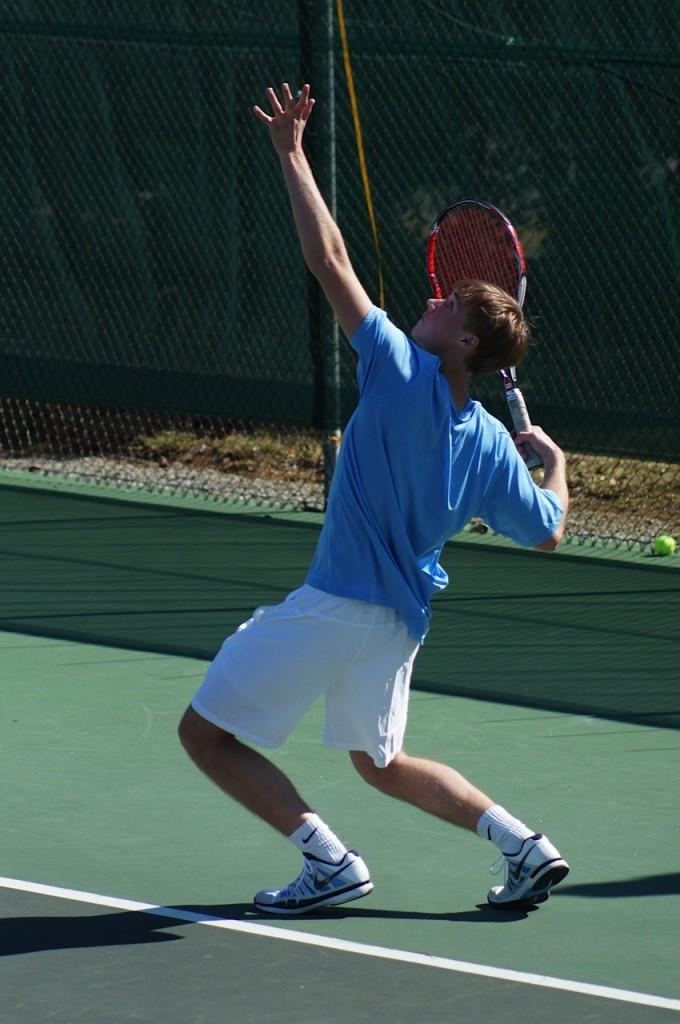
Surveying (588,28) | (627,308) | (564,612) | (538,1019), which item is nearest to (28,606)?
(564,612)

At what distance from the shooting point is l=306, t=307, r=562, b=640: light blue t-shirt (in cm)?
445

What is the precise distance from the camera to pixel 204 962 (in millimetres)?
4344

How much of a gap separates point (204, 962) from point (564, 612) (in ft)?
12.7

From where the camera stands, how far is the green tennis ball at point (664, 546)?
9023mm

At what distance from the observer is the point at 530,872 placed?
4.63m

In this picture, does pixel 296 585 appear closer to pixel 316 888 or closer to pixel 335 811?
pixel 335 811

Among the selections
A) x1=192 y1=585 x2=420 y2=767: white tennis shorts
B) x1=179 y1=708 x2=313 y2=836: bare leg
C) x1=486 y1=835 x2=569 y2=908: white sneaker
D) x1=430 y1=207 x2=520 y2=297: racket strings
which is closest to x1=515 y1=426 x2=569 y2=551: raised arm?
x1=192 y1=585 x2=420 y2=767: white tennis shorts

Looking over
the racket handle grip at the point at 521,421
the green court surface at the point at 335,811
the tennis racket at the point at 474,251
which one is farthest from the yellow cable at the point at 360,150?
the racket handle grip at the point at 521,421

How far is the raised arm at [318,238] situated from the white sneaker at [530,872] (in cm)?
130

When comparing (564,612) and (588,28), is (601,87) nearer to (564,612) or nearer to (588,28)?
(588,28)

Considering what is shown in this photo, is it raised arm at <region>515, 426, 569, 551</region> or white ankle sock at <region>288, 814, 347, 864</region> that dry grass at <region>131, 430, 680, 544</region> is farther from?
white ankle sock at <region>288, 814, 347, 864</region>

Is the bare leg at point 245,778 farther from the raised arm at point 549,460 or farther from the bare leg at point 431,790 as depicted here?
the raised arm at point 549,460

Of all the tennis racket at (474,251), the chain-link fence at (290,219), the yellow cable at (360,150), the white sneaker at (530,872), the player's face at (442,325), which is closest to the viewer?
the player's face at (442,325)

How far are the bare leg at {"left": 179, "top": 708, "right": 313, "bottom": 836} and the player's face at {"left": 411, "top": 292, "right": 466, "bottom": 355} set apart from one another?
1038 mm
